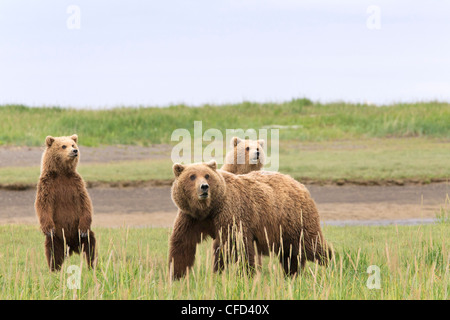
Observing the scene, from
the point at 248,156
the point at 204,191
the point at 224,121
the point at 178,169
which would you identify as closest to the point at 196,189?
the point at 204,191

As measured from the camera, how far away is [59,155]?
6445 mm

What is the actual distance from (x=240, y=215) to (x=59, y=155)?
1950 millimetres

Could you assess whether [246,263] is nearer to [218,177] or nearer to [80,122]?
[218,177]

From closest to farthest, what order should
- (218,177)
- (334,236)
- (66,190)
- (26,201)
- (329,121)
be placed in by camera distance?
(218,177), (66,190), (334,236), (26,201), (329,121)

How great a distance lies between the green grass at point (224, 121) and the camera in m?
25.1

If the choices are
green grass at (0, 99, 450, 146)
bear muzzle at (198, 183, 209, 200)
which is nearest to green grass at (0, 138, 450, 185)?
green grass at (0, 99, 450, 146)

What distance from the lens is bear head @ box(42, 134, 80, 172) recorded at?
6.41 metres

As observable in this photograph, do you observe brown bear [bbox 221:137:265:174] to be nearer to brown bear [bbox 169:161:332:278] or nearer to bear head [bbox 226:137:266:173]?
bear head [bbox 226:137:266:173]

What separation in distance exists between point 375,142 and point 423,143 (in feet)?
6.01

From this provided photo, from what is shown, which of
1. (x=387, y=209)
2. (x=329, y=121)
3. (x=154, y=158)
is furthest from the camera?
(x=329, y=121)

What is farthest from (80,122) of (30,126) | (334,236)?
(334,236)

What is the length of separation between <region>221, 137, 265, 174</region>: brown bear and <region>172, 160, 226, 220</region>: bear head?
2359mm

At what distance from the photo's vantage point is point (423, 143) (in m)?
25.0

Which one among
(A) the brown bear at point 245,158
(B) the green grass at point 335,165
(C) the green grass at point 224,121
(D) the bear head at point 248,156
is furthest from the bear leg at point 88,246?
(C) the green grass at point 224,121
